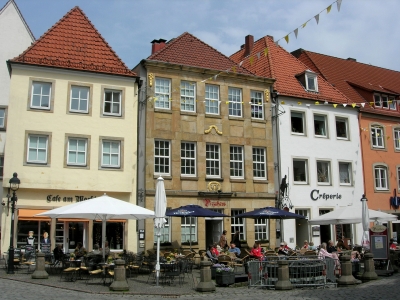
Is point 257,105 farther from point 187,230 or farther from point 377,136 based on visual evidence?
point 377,136

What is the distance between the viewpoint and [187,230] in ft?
82.2

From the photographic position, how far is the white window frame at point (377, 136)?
105ft

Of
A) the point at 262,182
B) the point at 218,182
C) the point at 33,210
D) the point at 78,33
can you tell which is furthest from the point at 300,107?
the point at 33,210

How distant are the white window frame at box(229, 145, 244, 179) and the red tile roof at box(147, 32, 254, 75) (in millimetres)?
4238

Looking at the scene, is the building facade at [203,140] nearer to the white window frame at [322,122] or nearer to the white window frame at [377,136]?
the white window frame at [322,122]

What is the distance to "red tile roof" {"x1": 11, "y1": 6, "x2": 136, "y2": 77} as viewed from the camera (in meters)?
23.6

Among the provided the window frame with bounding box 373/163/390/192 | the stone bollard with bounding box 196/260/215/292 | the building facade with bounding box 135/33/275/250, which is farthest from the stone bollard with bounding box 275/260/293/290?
the window frame with bounding box 373/163/390/192

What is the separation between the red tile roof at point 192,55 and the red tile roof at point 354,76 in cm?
895

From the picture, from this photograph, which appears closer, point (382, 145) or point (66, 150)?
point (66, 150)

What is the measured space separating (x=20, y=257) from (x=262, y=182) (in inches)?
508

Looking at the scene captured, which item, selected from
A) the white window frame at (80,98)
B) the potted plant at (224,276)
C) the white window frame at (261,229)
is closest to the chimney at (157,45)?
the white window frame at (80,98)

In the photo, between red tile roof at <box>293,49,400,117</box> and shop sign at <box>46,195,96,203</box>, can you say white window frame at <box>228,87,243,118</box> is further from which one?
shop sign at <box>46,195,96,203</box>

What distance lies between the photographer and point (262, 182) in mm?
27062

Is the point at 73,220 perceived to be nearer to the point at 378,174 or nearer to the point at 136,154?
the point at 136,154
